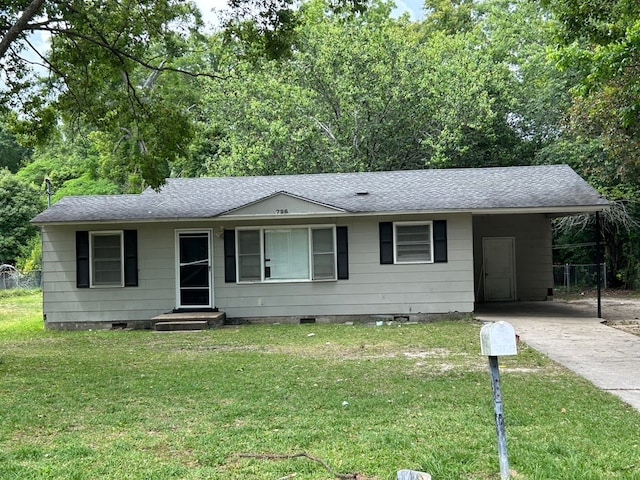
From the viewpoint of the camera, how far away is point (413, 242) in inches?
541

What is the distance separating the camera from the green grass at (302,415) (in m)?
4.21

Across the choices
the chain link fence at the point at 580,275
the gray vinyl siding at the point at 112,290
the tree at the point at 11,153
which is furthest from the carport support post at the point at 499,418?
the tree at the point at 11,153

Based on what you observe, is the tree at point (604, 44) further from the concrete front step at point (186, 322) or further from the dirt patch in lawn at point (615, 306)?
the concrete front step at point (186, 322)

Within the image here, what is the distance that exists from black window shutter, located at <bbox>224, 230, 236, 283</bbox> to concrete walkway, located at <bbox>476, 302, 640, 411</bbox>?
585 centimetres

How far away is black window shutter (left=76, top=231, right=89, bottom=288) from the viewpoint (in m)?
13.9

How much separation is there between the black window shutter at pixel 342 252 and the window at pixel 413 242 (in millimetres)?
1154

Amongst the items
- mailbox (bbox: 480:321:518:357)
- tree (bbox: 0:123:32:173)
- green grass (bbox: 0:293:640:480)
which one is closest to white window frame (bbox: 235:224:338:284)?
green grass (bbox: 0:293:640:480)

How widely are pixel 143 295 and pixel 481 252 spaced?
984 cm

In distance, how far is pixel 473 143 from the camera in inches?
888

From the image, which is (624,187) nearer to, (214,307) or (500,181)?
(500,181)

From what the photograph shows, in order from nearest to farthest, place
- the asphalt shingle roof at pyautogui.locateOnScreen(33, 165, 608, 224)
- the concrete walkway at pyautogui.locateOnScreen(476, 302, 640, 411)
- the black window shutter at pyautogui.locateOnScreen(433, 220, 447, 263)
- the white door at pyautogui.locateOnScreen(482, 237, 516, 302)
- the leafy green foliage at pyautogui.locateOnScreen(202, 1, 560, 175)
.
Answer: the concrete walkway at pyautogui.locateOnScreen(476, 302, 640, 411), the asphalt shingle roof at pyautogui.locateOnScreen(33, 165, 608, 224), the black window shutter at pyautogui.locateOnScreen(433, 220, 447, 263), the white door at pyautogui.locateOnScreen(482, 237, 516, 302), the leafy green foliage at pyautogui.locateOnScreen(202, 1, 560, 175)

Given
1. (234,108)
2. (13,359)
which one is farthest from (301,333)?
(234,108)

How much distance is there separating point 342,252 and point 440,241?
2.30 meters

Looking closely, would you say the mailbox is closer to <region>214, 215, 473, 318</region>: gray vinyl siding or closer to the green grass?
the green grass
